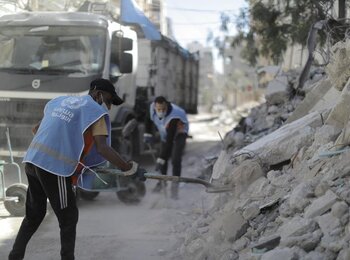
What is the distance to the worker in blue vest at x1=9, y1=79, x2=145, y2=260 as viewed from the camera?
13.6ft

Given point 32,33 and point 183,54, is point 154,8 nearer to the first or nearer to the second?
point 183,54

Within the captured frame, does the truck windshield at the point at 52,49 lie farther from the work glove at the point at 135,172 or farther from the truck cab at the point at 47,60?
the work glove at the point at 135,172

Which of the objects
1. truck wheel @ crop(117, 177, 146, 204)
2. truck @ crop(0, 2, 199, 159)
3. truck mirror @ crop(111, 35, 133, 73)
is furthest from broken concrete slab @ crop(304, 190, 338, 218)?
truck mirror @ crop(111, 35, 133, 73)

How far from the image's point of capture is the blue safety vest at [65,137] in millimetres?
4129

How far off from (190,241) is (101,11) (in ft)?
19.5

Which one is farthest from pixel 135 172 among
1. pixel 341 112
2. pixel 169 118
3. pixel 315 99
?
pixel 169 118

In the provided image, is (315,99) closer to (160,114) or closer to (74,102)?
→ (160,114)

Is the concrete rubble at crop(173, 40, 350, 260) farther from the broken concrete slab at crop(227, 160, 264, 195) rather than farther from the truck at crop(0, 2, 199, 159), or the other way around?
the truck at crop(0, 2, 199, 159)

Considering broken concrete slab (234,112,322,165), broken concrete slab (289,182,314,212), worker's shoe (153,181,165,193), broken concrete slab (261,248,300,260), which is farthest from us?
worker's shoe (153,181,165,193)

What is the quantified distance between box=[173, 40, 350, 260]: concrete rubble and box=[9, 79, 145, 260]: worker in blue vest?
3.25ft

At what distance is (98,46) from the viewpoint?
27.2 feet

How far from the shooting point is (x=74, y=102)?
166 inches

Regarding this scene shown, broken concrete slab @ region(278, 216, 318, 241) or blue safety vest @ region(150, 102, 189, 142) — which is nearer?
broken concrete slab @ region(278, 216, 318, 241)

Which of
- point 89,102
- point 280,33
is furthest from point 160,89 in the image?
point 89,102
